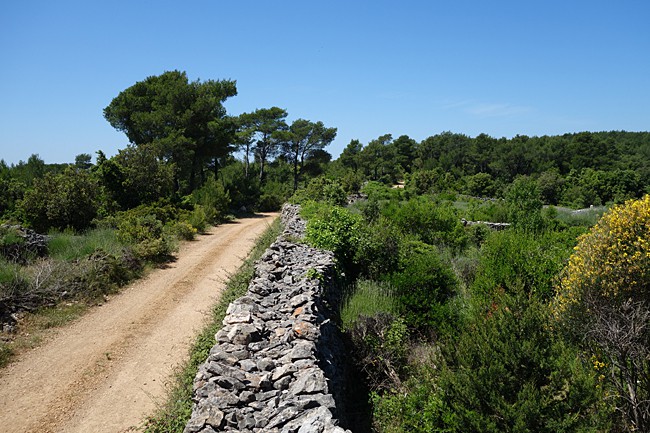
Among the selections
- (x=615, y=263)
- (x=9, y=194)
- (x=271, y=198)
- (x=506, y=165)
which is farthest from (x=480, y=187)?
(x=9, y=194)

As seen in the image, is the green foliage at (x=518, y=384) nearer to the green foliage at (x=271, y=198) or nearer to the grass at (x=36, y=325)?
the grass at (x=36, y=325)

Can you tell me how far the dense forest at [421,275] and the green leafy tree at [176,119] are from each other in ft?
0.39

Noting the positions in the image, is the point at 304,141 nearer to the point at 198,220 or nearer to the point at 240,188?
the point at 240,188

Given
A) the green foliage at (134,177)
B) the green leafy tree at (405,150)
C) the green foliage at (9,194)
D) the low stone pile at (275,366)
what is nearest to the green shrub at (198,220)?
the green foliage at (134,177)

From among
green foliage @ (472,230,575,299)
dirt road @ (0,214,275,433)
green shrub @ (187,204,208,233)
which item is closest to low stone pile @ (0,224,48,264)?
dirt road @ (0,214,275,433)

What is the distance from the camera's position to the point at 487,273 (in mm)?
10211

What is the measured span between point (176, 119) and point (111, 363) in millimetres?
21855

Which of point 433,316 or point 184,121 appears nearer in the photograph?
point 433,316

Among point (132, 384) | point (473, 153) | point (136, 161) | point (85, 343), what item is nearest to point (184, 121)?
point (136, 161)

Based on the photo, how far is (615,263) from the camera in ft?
23.3

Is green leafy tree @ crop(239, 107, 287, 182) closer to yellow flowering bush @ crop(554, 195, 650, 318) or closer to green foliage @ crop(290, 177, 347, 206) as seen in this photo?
green foliage @ crop(290, 177, 347, 206)

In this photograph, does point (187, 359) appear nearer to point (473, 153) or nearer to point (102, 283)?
point (102, 283)

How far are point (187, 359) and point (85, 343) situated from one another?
2306 mm

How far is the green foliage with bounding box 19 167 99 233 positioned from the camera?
1588cm
